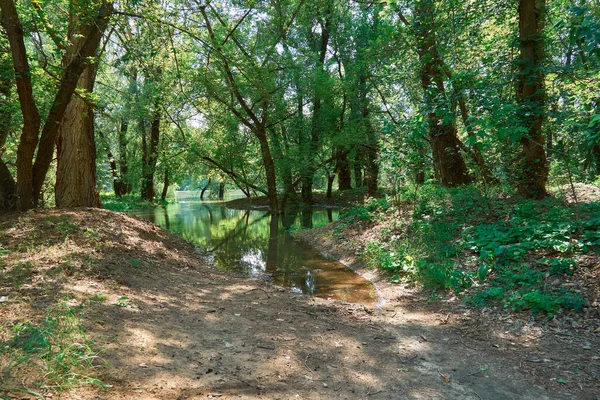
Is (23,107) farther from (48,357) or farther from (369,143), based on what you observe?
(369,143)

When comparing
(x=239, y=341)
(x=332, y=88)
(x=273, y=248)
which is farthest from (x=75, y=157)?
(x=332, y=88)

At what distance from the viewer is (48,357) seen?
2.40 metres

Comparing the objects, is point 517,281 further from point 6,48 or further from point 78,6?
point 6,48

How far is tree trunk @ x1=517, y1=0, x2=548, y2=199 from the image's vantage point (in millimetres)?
7406

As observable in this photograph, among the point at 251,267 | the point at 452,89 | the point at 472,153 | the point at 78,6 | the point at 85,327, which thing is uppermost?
the point at 78,6

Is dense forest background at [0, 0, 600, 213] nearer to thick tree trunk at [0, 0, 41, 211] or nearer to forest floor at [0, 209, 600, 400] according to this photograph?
thick tree trunk at [0, 0, 41, 211]

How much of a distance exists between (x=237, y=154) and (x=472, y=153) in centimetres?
1626

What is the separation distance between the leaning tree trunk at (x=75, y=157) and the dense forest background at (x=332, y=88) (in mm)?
33

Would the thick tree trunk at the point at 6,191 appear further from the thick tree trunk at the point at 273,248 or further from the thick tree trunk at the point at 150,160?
the thick tree trunk at the point at 150,160

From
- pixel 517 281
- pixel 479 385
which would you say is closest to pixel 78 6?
pixel 479 385

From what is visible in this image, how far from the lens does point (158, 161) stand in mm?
25422

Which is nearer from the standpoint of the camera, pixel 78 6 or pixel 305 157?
pixel 78 6

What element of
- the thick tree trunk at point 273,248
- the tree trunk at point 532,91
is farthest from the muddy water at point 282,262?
the tree trunk at point 532,91

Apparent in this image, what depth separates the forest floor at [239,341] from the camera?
2578 millimetres
